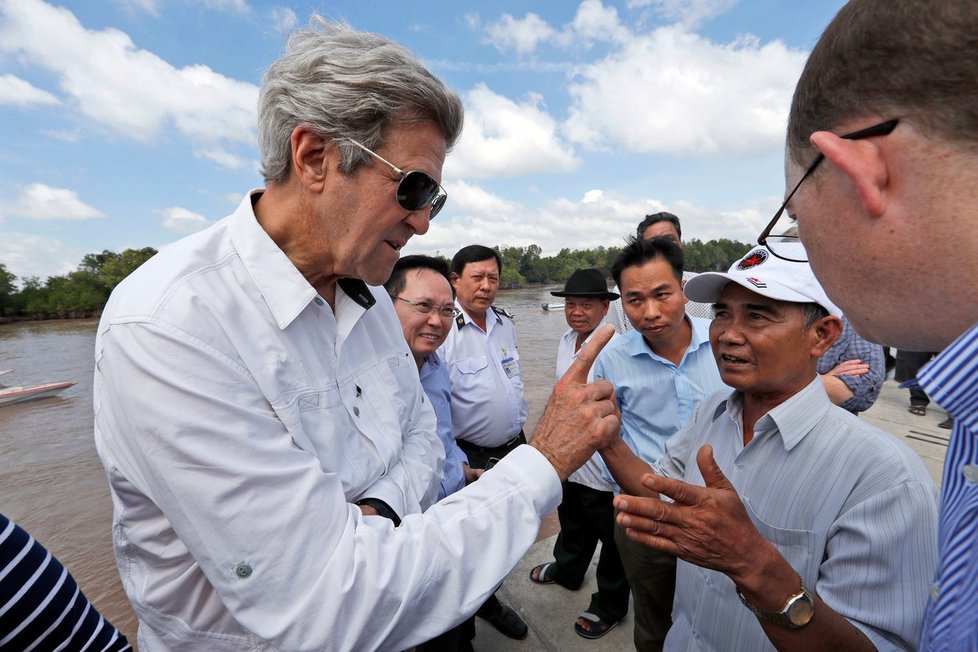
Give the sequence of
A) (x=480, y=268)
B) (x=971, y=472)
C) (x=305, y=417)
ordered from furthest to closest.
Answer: (x=480, y=268), (x=305, y=417), (x=971, y=472)

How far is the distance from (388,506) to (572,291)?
3.26m

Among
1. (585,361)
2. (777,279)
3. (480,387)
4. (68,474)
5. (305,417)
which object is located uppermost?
(777,279)

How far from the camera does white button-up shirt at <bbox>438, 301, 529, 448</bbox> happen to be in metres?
3.95

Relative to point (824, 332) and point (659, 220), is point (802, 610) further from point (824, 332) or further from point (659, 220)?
point (659, 220)

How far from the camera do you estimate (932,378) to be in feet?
2.69

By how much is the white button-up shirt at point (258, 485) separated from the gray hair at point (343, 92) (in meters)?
0.32

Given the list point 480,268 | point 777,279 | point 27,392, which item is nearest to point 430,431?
point 777,279

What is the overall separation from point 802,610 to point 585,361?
2.86 ft

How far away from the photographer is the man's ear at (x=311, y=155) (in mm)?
1388

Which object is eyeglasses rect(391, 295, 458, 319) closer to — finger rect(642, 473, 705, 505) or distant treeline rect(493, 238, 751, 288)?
finger rect(642, 473, 705, 505)

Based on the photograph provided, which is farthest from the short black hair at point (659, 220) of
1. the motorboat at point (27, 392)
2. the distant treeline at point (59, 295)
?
the distant treeline at point (59, 295)

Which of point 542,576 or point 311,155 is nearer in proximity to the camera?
point 311,155

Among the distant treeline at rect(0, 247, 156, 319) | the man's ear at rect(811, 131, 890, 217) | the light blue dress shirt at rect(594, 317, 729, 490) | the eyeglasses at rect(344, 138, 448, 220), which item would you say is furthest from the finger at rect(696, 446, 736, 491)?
the distant treeline at rect(0, 247, 156, 319)

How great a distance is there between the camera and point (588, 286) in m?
4.40
